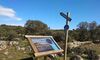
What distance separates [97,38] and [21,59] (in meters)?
32.5

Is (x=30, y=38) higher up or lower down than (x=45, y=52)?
higher up

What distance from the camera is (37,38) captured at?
23.9 feet

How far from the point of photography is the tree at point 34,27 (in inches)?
2117

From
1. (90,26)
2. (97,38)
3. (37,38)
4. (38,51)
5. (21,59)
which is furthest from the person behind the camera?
(90,26)

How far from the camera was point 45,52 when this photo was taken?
23.3 ft

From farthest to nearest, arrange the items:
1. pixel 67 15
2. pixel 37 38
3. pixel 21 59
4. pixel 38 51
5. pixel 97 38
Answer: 1. pixel 97 38
2. pixel 21 59
3. pixel 67 15
4. pixel 37 38
5. pixel 38 51

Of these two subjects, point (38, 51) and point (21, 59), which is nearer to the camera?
point (38, 51)

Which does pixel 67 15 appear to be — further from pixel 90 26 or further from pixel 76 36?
pixel 90 26

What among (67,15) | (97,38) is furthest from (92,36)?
(67,15)

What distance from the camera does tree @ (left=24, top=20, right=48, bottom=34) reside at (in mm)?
53766

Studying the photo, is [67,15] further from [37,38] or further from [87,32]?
[87,32]

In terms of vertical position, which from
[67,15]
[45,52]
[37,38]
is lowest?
[45,52]

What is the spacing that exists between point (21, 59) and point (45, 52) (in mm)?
7834

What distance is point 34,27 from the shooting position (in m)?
55.7
